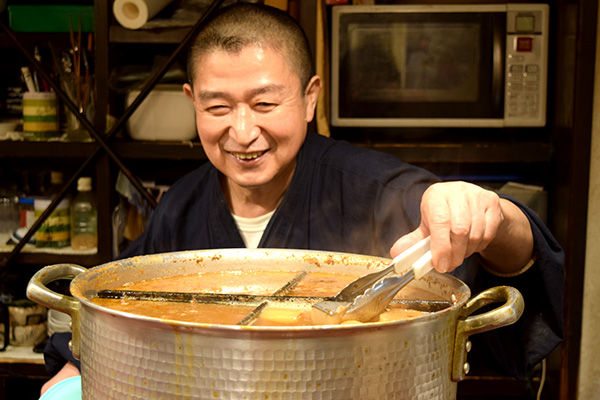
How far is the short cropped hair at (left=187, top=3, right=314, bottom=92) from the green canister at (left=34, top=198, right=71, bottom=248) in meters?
1.21

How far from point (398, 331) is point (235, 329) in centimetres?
15

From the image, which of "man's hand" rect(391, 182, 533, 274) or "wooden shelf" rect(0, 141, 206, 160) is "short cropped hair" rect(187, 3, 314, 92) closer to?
"man's hand" rect(391, 182, 533, 274)

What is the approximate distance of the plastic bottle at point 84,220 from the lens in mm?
2410

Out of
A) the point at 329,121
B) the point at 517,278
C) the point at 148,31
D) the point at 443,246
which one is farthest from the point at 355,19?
the point at 443,246

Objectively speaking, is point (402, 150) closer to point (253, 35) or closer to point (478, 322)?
point (253, 35)

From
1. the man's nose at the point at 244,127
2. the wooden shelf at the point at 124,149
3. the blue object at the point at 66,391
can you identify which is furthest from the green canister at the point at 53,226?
the blue object at the point at 66,391

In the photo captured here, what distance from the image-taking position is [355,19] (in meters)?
2.27

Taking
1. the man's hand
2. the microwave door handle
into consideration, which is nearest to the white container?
the microwave door handle

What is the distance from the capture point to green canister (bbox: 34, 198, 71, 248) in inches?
94.0

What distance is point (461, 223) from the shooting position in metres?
0.77

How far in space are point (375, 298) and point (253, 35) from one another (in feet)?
2.64

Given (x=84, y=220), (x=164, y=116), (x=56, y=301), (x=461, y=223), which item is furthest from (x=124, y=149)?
(x=461, y=223)

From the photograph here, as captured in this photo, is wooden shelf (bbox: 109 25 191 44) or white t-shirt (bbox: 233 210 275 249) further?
wooden shelf (bbox: 109 25 191 44)

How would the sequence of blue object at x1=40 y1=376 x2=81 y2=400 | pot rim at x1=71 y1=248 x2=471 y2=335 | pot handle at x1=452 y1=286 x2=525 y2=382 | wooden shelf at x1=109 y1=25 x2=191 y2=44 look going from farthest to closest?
wooden shelf at x1=109 y1=25 x2=191 y2=44
blue object at x1=40 y1=376 x2=81 y2=400
pot handle at x1=452 y1=286 x2=525 y2=382
pot rim at x1=71 y1=248 x2=471 y2=335
